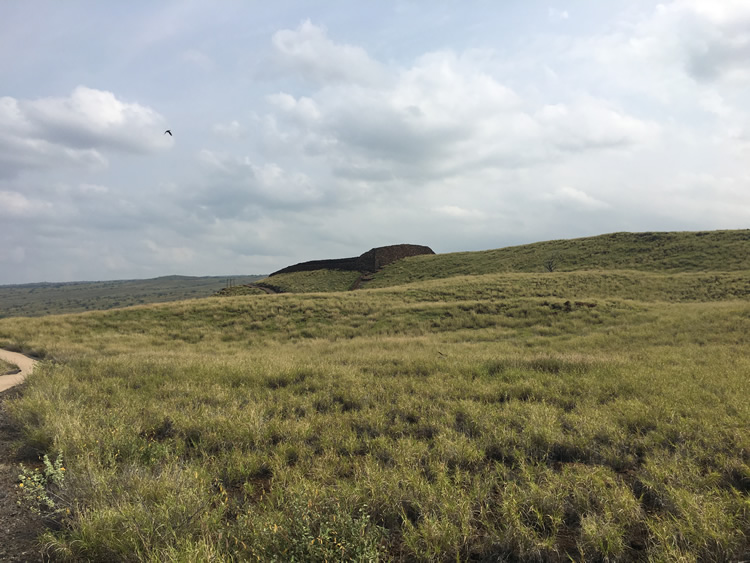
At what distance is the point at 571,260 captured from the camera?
47406mm

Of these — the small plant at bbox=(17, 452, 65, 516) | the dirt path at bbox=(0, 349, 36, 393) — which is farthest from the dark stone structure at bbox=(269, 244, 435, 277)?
the small plant at bbox=(17, 452, 65, 516)

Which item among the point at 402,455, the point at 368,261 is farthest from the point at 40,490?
the point at 368,261

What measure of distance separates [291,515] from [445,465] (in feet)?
6.40

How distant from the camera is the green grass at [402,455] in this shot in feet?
11.2

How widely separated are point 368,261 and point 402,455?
56.6m

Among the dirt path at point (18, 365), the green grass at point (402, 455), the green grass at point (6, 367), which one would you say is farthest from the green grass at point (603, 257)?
Answer: the green grass at point (6, 367)

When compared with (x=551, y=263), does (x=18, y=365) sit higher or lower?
lower

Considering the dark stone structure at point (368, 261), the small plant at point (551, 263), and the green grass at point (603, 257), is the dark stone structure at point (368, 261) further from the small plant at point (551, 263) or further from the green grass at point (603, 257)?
the small plant at point (551, 263)

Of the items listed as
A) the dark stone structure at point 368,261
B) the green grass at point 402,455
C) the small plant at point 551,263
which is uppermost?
the dark stone structure at point 368,261

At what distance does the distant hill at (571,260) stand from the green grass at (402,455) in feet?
110

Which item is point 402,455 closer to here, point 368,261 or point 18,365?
point 18,365

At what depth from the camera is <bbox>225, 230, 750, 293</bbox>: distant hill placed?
3909cm

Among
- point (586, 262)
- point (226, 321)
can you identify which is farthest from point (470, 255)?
point (226, 321)

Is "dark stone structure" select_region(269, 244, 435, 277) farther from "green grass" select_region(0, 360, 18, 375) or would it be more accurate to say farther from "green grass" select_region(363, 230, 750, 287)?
"green grass" select_region(0, 360, 18, 375)
